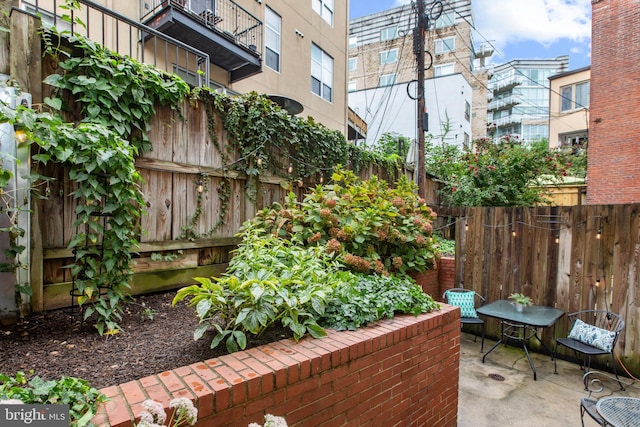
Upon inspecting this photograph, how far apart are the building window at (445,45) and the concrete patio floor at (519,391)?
22.1m

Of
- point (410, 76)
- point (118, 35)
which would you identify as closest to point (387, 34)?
point (410, 76)

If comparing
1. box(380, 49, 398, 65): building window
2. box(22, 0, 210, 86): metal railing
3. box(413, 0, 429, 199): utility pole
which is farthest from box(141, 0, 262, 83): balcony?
box(380, 49, 398, 65): building window

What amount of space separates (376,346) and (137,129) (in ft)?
8.56

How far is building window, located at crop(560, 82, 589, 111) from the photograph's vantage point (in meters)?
17.7

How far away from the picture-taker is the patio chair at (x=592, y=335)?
369 cm

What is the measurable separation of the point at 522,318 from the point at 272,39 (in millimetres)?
8453

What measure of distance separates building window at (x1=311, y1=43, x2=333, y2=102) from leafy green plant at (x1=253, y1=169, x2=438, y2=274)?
6973 millimetres

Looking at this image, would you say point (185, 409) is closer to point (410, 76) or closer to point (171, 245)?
point (171, 245)

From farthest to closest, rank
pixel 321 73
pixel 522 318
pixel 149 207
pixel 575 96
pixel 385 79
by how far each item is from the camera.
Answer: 1. pixel 385 79
2. pixel 575 96
3. pixel 321 73
4. pixel 522 318
5. pixel 149 207

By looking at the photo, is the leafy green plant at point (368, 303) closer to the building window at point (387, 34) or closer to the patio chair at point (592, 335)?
the patio chair at point (592, 335)

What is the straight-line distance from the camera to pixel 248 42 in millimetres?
7879

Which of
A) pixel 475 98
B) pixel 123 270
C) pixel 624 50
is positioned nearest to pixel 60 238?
pixel 123 270

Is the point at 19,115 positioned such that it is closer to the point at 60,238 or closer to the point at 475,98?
the point at 60,238
